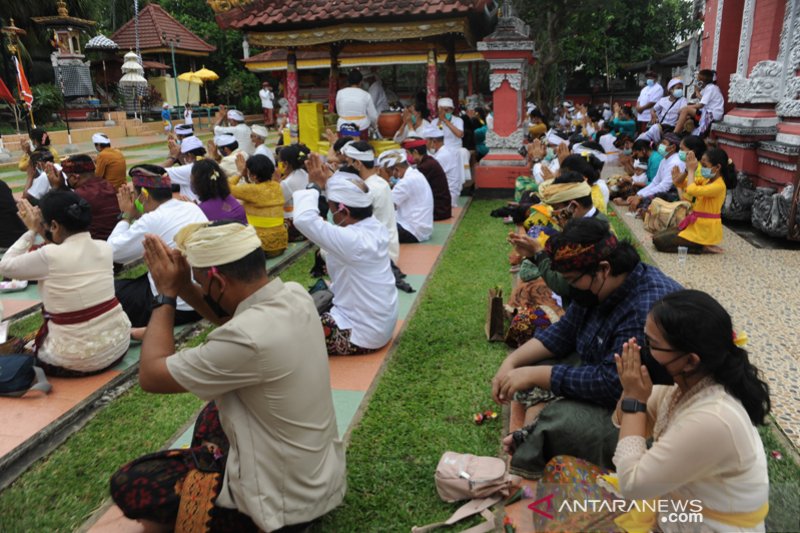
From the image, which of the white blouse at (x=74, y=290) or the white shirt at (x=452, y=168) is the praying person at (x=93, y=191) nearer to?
the white blouse at (x=74, y=290)

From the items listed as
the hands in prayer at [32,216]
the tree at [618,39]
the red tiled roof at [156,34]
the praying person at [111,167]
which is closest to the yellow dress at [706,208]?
the hands in prayer at [32,216]

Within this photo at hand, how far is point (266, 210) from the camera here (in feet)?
22.2

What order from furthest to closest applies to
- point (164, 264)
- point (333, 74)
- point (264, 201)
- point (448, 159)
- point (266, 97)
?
1. point (266, 97)
2. point (333, 74)
3. point (448, 159)
4. point (264, 201)
5. point (164, 264)

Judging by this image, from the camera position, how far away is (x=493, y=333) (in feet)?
14.8

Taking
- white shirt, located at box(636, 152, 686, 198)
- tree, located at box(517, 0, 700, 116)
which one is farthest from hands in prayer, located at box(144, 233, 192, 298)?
tree, located at box(517, 0, 700, 116)

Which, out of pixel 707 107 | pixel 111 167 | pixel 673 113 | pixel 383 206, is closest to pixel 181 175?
pixel 111 167

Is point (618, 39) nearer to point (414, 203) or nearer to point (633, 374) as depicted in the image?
point (414, 203)

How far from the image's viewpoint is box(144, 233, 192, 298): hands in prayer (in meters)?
2.40

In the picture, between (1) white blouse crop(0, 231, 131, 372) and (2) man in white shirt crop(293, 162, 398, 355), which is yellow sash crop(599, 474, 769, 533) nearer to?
(2) man in white shirt crop(293, 162, 398, 355)

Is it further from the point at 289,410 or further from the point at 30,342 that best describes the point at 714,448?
the point at 30,342

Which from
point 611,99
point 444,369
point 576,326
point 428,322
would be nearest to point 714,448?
point 576,326

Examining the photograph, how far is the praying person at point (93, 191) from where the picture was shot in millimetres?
6297

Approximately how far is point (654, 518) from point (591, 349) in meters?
0.99

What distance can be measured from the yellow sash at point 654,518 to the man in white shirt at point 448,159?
741 centimetres
